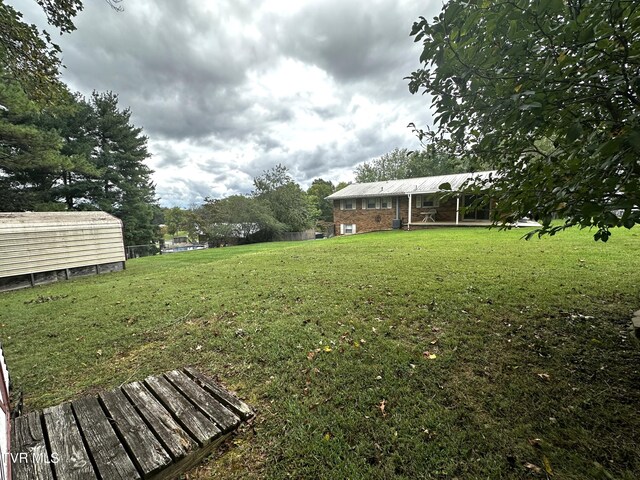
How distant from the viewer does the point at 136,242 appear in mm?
22375

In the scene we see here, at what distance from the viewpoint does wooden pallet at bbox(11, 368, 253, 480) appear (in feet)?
5.35

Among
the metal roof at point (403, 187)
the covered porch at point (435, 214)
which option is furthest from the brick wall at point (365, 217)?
the covered porch at point (435, 214)

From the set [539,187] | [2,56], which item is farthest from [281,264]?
[539,187]

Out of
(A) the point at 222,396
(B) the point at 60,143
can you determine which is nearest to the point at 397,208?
(A) the point at 222,396

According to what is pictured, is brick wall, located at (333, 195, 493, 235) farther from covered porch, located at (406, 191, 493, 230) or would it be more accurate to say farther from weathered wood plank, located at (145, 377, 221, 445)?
weathered wood plank, located at (145, 377, 221, 445)

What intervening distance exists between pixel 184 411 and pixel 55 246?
33.4 ft

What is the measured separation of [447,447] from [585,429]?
102cm

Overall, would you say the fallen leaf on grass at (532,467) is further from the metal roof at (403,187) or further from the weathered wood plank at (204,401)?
the metal roof at (403,187)

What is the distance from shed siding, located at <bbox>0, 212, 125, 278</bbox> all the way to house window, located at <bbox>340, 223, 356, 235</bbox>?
631 inches

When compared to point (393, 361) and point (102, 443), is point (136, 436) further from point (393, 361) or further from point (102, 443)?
point (393, 361)

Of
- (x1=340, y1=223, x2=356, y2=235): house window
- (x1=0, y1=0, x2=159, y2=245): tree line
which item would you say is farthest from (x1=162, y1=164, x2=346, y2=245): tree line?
(x1=0, y1=0, x2=159, y2=245): tree line

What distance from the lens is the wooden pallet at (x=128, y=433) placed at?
1.63 meters

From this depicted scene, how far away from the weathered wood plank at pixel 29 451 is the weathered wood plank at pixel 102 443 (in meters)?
0.21

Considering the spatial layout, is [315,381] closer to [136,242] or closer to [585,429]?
[585,429]
